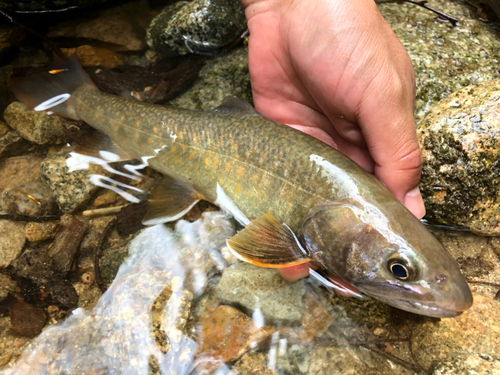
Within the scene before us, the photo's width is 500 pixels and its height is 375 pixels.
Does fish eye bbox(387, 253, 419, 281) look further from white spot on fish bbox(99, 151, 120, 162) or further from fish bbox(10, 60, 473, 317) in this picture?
white spot on fish bbox(99, 151, 120, 162)

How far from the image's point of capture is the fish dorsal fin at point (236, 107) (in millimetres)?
3672

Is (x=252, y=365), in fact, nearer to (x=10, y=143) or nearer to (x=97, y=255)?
(x=97, y=255)

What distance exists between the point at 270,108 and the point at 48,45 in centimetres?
382

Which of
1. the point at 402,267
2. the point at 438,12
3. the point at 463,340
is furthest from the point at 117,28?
the point at 463,340

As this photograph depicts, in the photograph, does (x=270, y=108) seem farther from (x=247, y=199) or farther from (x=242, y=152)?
(x=247, y=199)

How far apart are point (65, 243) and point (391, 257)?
366 centimetres

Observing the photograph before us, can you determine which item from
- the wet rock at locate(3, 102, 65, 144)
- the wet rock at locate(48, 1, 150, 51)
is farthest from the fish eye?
the wet rock at locate(48, 1, 150, 51)

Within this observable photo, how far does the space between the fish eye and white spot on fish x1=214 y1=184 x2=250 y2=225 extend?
159 centimetres

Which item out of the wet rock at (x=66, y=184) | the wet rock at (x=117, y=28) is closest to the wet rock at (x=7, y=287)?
the wet rock at (x=66, y=184)

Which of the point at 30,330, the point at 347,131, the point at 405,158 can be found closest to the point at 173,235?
the point at 30,330

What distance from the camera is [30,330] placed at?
356cm

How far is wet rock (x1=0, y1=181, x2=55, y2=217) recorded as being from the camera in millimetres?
4340

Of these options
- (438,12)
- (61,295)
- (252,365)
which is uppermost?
(438,12)

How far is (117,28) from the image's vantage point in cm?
582
